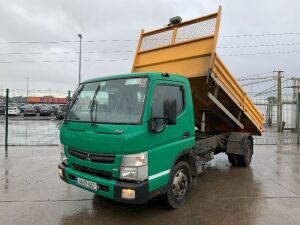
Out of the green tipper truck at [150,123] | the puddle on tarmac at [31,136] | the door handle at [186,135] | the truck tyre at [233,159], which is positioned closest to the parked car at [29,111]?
the puddle on tarmac at [31,136]

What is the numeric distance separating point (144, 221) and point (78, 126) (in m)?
1.79

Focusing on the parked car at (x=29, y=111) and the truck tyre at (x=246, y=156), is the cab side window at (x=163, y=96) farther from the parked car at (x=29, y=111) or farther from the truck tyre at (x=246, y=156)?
the parked car at (x=29, y=111)

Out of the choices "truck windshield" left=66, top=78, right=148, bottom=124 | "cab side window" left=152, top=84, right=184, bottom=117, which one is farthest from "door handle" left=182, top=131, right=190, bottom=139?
"truck windshield" left=66, top=78, right=148, bottom=124

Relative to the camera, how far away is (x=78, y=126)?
441cm

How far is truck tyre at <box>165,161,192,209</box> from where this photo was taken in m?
4.51

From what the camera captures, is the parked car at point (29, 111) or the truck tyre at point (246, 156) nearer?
the truck tyre at point (246, 156)

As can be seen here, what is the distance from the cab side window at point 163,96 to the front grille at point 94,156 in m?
0.87

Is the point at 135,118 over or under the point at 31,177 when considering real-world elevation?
over

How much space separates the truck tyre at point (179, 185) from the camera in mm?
4508

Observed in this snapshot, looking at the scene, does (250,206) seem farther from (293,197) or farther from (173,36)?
(173,36)

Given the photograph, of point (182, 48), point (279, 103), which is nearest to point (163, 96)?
point (182, 48)

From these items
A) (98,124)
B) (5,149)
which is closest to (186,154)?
(98,124)

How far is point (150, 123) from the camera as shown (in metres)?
3.95

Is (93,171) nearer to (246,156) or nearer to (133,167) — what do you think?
(133,167)
